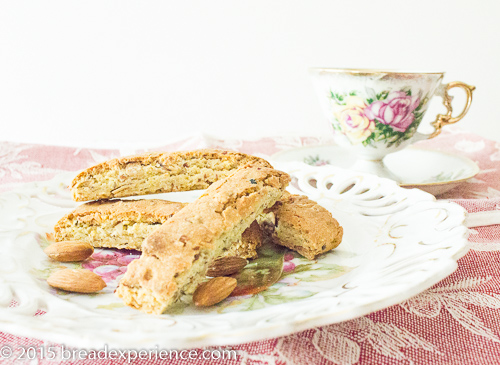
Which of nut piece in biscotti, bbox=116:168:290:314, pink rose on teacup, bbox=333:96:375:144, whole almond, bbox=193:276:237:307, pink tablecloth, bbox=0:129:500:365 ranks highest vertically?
pink rose on teacup, bbox=333:96:375:144

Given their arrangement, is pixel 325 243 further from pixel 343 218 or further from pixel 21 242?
pixel 21 242

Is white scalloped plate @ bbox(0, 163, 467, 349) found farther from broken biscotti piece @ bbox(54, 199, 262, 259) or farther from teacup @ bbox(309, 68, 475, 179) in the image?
teacup @ bbox(309, 68, 475, 179)

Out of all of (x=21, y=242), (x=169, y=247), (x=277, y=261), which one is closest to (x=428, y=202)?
(x=277, y=261)

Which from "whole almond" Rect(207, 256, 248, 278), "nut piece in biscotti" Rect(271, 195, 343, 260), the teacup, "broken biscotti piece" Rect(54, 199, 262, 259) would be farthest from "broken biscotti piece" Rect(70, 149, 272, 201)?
the teacup

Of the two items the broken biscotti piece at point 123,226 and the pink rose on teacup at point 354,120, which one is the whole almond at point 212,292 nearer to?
the broken biscotti piece at point 123,226

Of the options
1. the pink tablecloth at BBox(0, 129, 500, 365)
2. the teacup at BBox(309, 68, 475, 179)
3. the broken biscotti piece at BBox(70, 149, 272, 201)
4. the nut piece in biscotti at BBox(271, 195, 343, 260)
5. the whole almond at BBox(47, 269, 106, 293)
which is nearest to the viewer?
the pink tablecloth at BBox(0, 129, 500, 365)

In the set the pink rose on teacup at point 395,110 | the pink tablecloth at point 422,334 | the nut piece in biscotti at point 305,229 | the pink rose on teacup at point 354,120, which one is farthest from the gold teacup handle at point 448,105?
the nut piece in biscotti at point 305,229

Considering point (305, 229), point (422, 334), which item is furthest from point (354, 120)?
point (422, 334)
